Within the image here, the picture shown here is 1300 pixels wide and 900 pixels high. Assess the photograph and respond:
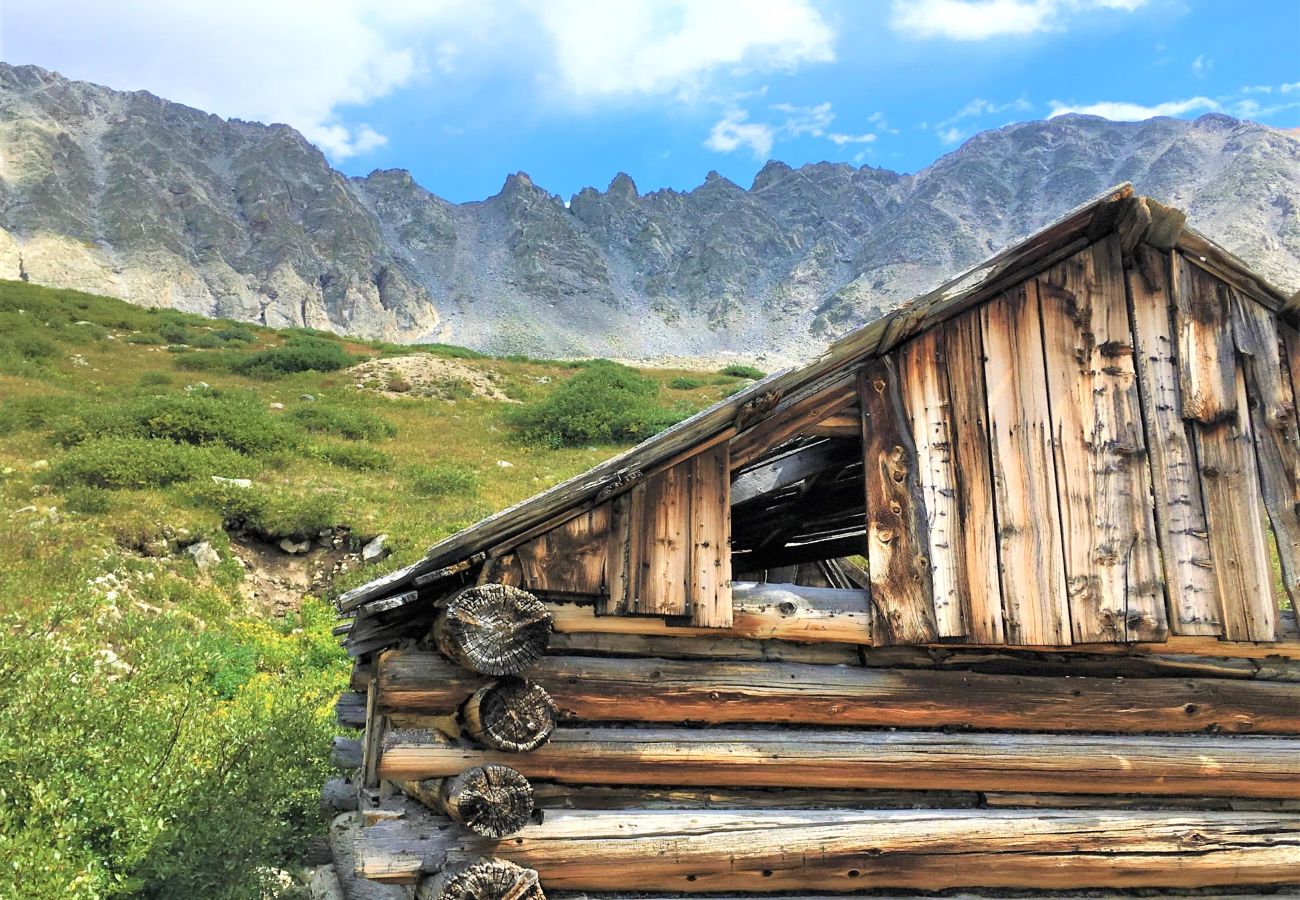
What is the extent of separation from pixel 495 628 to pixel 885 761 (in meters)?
2.35

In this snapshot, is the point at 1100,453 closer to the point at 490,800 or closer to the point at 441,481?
the point at 490,800

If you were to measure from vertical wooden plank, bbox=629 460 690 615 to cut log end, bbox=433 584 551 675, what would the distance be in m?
0.57

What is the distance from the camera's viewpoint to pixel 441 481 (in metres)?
17.0

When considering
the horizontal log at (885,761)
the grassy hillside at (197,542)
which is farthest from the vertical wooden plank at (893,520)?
the grassy hillside at (197,542)

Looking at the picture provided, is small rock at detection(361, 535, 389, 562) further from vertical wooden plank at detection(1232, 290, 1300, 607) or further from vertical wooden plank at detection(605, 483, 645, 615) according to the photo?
vertical wooden plank at detection(1232, 290, 1300, 607)

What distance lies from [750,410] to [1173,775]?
11.1 feet

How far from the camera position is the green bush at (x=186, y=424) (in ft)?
54.2

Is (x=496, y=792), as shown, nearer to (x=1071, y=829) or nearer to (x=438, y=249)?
(x=1071, y=829)

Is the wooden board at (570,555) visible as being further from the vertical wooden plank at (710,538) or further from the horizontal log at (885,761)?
the horizontal log at (885,761)

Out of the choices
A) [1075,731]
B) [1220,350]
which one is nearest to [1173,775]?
[1075,731]

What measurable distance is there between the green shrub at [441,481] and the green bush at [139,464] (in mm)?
3023

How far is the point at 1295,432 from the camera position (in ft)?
16.6

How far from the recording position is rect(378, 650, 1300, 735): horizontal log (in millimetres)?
4293

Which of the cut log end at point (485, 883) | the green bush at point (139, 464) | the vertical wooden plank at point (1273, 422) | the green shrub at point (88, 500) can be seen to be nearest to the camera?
the cut log end at point (485, 883)
